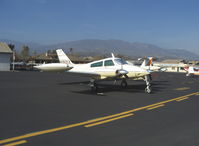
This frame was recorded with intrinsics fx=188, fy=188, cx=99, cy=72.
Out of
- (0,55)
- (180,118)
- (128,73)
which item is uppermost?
(0,55)

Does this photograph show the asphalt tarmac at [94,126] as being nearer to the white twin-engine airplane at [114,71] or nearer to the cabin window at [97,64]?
the white twin-engine airplane at [114,71]

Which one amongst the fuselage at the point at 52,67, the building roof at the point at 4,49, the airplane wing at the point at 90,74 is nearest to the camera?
the fuselage at the point at 52,67

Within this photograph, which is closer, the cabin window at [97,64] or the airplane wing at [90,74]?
the airplane wing at [90,74]

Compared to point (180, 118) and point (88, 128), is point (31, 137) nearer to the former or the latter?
point (88, 128)

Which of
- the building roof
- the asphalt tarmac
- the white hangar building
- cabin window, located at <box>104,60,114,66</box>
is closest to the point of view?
the asphalt tarmac

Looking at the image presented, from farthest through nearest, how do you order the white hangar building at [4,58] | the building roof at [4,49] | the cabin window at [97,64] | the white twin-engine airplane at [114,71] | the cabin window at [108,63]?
the building roof at [4,49]
the white hangar building at [4,58]
the cabin window at [97,64]
the cabin window at [108,63]
the white twin-engine airplane at [114,71]

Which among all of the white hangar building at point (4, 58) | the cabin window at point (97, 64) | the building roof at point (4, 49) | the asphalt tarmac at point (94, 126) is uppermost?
the building roof at point (4, 49)

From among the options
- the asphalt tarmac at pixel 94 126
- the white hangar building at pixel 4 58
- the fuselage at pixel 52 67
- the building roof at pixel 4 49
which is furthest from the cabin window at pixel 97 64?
the building roof at pixel 4 49

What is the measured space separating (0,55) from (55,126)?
4154 centimetres

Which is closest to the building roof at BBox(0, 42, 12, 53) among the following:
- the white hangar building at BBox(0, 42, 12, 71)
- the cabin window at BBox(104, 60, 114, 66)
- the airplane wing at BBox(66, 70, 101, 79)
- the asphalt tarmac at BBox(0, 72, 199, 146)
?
the white hangar building at BBox(0, 42, 12, 71)

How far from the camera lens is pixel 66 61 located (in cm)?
2070

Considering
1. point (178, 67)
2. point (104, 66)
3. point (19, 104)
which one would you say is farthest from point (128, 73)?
point (178, 67)

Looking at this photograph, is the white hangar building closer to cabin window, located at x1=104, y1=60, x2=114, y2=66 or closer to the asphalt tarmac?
cabin window, located at x1=104, y1=60, x2=114, y2=66

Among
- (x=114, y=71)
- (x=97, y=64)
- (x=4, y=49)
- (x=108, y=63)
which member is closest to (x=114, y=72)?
(x=114, y=71)
